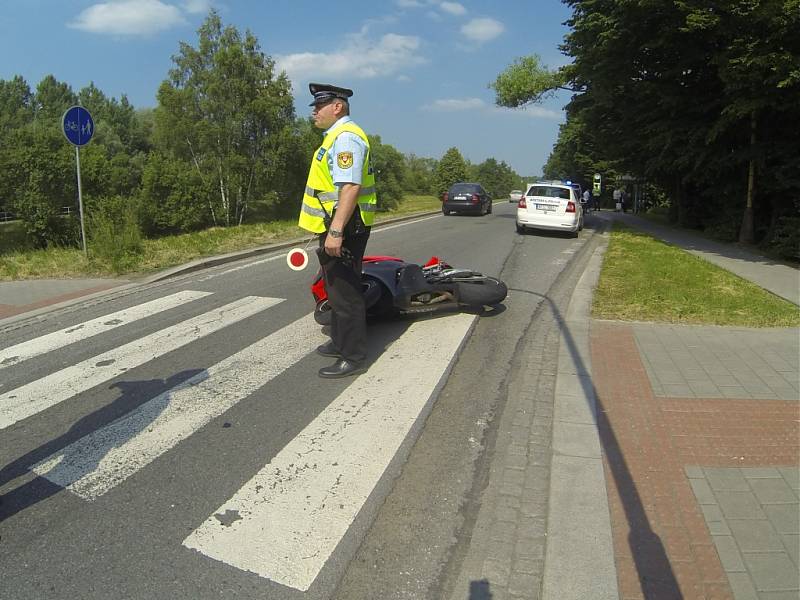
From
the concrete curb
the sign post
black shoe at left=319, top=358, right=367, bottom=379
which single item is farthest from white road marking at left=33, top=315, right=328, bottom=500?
the sign post

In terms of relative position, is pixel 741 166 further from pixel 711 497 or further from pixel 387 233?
pixel 711 497

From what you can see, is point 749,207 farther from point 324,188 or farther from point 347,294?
point 324,188

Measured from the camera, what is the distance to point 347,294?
4504 millimetres

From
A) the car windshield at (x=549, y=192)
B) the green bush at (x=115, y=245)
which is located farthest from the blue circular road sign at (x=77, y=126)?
the car windshield at (x=549, y=192)

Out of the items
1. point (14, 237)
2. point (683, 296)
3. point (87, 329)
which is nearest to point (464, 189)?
point (683, 296)

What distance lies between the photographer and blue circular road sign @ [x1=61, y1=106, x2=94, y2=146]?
9.56 m

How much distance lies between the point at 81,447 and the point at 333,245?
6.69 ft

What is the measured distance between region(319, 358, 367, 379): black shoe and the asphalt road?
0.08m

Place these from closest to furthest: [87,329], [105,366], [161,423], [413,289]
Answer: [161,423] → [105,366] → [413,289] → [87,329]

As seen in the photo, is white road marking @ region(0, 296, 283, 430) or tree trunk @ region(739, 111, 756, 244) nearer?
white road marking @ region(0, 296, 283, 430)

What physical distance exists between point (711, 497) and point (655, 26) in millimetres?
14725

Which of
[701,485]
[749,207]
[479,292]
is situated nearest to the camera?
[701,485]

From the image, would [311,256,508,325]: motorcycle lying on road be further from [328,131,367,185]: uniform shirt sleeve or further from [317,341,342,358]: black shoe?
[328,131,367,185]: uniform shirt sleeve

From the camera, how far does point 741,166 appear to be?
49.0 feet
